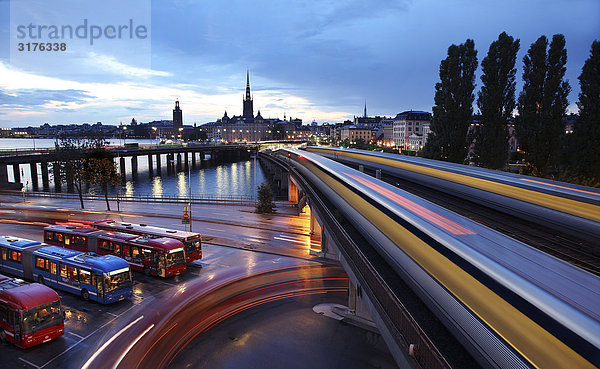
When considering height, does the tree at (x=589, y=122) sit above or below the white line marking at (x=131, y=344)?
above

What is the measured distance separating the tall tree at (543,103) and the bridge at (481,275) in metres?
14.7

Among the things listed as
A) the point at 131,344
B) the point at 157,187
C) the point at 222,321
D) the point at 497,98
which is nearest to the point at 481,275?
the point at 222,321

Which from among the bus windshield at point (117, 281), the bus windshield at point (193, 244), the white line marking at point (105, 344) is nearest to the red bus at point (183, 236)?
the bus windshield at point (193, 244)

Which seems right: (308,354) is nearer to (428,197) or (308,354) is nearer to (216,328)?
(216,328)

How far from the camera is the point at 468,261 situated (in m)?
11.3

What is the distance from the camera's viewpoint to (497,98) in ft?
125

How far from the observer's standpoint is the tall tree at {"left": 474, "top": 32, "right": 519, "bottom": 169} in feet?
126

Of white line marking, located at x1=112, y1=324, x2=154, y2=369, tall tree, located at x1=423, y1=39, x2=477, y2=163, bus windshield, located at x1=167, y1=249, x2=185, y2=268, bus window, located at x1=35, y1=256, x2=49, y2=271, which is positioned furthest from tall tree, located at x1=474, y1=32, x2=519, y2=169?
bus window, located at x1=35, y1=256, x2=49, y2=271

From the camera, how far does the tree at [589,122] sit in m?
29.3

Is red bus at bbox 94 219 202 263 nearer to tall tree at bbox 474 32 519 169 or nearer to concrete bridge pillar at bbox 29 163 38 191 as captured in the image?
tall tree at bbox 474 32 519 169

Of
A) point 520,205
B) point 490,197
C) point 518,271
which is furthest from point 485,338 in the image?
point 490,197

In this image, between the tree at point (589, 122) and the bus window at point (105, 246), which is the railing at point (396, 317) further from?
the tree at point (589, 122)

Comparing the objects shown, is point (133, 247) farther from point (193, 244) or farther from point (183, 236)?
point (193, 244)

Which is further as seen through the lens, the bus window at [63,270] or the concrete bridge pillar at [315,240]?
the concrete bridge pillar at [315,240]
